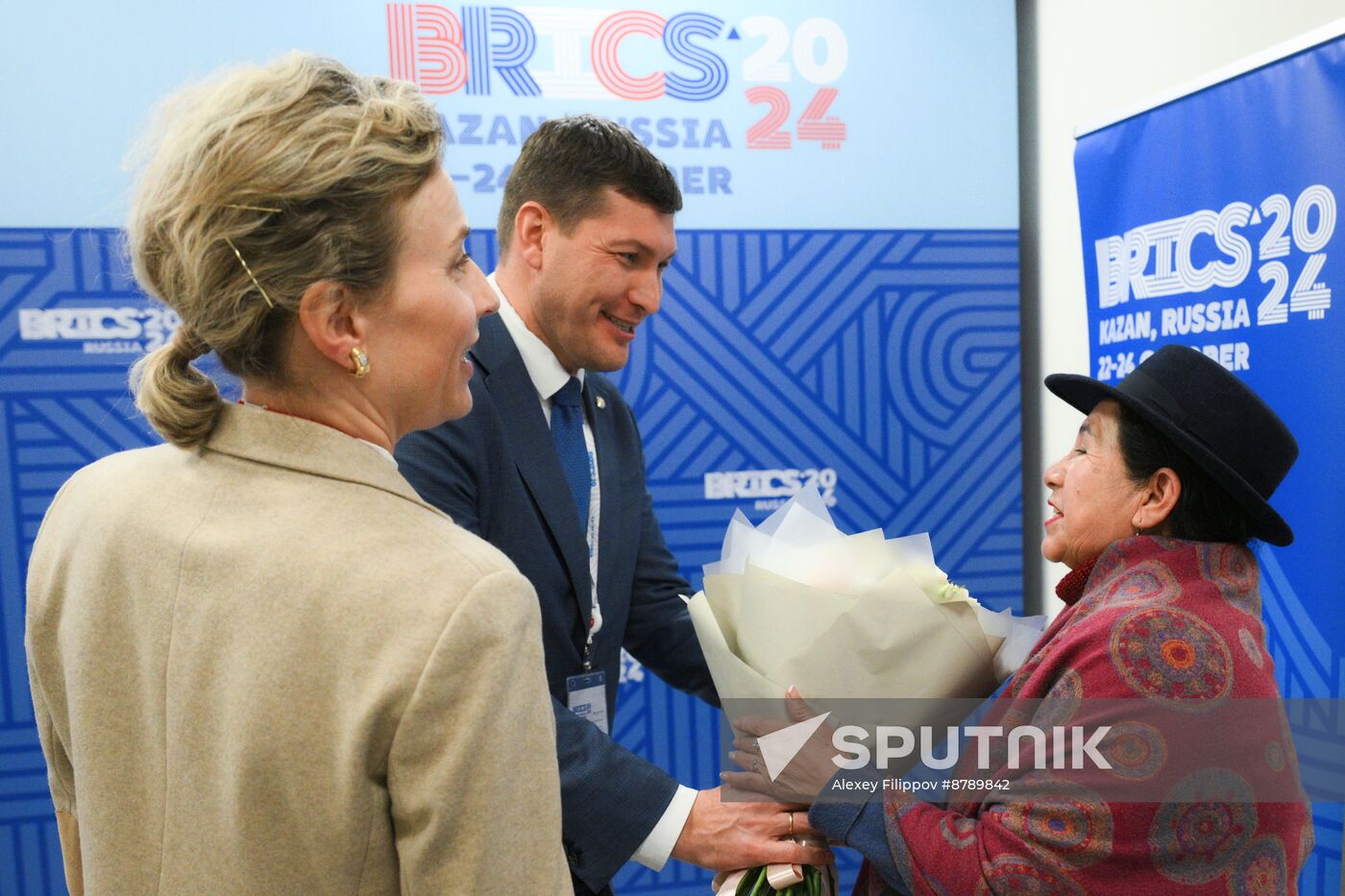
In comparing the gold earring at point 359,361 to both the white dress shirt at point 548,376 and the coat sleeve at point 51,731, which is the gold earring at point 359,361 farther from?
the white dress shirt at point 548,376

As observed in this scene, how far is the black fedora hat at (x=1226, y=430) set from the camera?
147cm

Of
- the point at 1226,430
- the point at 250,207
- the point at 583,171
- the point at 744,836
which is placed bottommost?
the point at 744,836

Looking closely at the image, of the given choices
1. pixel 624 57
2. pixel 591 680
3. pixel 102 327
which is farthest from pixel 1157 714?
pixel 102 327

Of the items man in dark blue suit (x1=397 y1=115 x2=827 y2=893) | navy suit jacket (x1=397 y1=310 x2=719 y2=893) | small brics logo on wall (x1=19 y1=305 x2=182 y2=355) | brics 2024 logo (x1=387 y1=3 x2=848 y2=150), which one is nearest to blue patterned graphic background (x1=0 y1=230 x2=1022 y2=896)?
small brics logo on wall (x1=19 y1=305 x2=182 y2=355)

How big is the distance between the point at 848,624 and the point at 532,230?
0.91 m

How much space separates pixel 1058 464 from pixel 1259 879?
0.65m

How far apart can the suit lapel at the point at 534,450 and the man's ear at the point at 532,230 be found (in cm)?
23

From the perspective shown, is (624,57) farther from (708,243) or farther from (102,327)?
(102,327)

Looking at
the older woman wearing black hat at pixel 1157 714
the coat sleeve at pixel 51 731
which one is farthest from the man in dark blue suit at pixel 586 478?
the coat sleeve at pixel 51 731

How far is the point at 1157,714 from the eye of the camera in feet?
4.39

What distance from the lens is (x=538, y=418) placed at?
163cm

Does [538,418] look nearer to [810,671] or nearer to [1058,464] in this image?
[810,671]

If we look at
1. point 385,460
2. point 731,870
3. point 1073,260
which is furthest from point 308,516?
point 1073,260

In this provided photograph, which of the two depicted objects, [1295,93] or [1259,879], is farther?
[1295,93]
